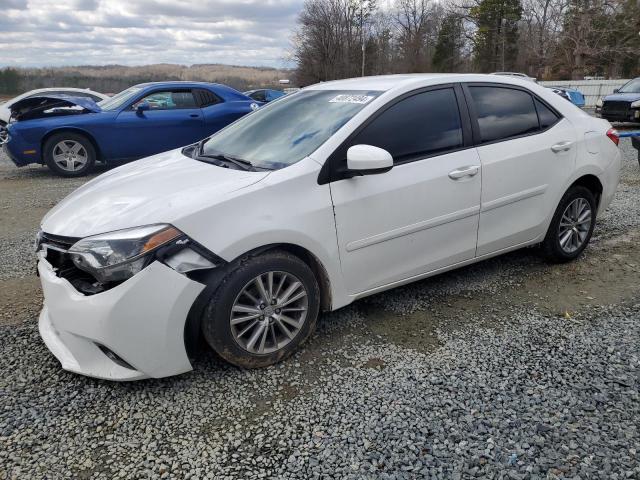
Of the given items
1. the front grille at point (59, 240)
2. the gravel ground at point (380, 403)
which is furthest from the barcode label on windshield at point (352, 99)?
the front grille at point (59, 240)

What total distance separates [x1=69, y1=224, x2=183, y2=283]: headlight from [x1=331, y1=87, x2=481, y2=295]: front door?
3.38ft

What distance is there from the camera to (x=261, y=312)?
8.99 feet

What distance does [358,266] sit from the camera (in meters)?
3.04

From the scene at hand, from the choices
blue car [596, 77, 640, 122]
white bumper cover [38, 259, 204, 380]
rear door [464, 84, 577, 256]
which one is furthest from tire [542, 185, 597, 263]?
blue car [596, 77, 640, 122]

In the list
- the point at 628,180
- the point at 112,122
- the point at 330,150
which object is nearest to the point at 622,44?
the point at 628,180

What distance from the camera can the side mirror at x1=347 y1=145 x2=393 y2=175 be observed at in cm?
279

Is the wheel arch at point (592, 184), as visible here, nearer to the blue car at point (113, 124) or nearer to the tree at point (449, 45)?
the blue car at point (113, 124)

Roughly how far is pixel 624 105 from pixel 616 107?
0.35m

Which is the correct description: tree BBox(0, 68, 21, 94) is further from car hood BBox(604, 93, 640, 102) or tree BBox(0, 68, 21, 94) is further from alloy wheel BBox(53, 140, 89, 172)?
car hood BBox(604, 93, 640, 102)

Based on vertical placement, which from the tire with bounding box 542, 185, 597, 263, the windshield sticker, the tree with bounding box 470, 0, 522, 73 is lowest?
the tire with bounding box 542, 185, 597, 263

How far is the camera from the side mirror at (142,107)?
857cm

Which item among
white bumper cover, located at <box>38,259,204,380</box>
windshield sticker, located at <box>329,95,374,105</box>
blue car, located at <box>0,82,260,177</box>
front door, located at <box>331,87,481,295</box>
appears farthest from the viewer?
blue car, located at <box>0,82,260,177</box>

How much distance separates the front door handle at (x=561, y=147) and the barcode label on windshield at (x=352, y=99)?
166 centimetres

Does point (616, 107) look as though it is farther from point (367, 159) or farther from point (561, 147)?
point (367, 159)
